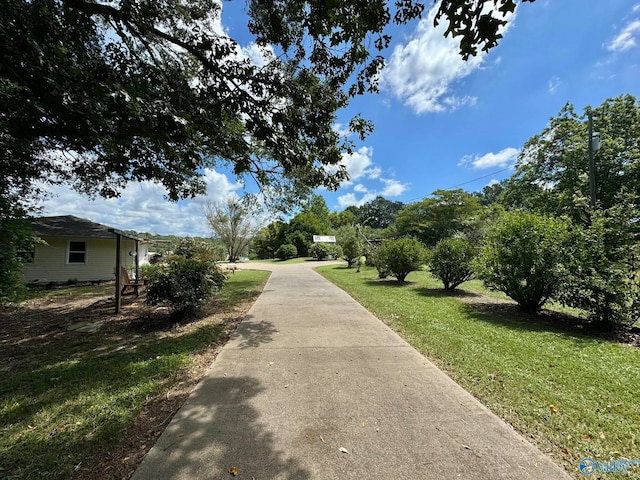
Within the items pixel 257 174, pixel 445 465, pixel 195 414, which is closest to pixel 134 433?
pixel 195 414

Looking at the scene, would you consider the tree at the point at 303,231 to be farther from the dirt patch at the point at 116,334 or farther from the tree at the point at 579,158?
the dirt patch at the point at 116,334

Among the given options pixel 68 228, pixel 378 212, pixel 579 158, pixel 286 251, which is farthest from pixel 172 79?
pixel 378 212

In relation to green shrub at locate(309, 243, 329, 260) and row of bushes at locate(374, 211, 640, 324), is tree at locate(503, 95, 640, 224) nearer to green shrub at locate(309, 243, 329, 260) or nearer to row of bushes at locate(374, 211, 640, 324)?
row of bushes at locate(374, 211, 640, 324)

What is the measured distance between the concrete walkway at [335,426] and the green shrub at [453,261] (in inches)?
258

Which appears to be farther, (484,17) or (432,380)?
(432,380)

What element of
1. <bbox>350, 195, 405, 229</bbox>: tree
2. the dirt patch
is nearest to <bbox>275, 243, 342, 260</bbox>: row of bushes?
the dirt patch

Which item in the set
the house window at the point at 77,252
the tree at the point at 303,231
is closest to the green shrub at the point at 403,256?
the house window at the point at 77,252

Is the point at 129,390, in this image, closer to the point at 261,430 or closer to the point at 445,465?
the point at 261,430

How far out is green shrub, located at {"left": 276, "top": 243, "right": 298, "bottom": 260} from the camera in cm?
4022

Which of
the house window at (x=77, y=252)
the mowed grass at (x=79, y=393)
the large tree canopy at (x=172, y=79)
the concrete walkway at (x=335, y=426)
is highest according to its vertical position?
the large tree canopy at (x=172, y=79)

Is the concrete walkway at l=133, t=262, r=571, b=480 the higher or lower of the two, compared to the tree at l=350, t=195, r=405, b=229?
lower

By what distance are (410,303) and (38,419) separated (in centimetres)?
776

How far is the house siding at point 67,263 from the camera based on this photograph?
43.3 ft

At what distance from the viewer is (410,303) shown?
27.3 ft
